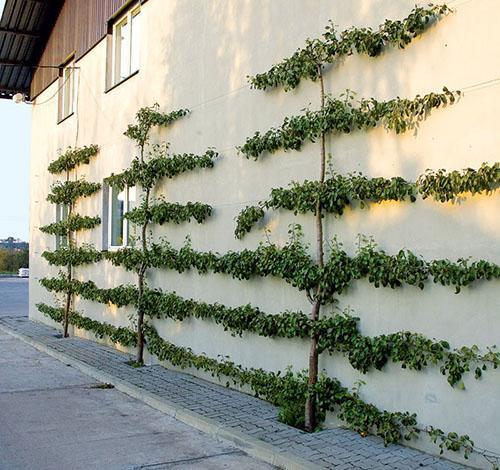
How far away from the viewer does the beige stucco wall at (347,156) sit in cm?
504

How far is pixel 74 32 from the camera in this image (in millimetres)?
14359

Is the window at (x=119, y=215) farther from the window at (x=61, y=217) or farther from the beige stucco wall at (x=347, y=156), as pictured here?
the window at (x=61, y=217)

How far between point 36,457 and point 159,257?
442cm

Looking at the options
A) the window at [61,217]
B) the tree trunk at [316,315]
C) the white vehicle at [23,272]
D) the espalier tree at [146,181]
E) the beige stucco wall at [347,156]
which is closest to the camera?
the beige stucco wall at [347,156]

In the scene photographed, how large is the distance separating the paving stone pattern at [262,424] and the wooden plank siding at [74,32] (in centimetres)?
644

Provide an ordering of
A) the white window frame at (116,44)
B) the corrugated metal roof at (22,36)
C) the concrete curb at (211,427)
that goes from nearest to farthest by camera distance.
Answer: the concrete curb at (211,427) < the white window frame at (116,44) < the corrugated metal roof at (22,36)

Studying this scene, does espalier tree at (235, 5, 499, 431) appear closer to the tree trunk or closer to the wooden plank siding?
the tree trunk

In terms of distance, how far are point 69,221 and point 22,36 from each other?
6142 millimetres

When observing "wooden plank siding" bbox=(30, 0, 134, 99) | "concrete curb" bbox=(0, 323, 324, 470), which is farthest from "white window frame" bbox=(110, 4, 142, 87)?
"concrete curb" bbox=(0, 323, 324, 470)

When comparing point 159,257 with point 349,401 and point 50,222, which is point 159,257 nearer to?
point 349,401

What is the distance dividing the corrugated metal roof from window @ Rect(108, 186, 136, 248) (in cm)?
628

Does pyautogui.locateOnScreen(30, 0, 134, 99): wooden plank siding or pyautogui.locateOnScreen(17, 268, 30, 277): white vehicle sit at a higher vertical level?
pyautogui.locateOnScreen(30, 0, 134, 99): wooden plank siding

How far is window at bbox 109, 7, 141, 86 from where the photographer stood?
11.4 m

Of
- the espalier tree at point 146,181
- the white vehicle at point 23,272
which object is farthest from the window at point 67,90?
A: the white vehicle at point 23,272
